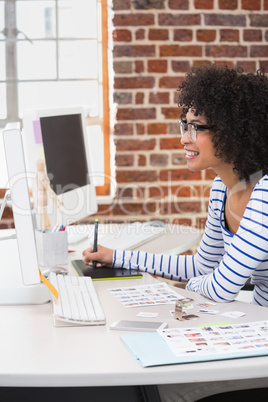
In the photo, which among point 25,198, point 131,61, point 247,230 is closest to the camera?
point 25,198

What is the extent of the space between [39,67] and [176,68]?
0.85 meters

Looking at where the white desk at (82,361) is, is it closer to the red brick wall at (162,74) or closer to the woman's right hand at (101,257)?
the woman's right hand at (101,257)

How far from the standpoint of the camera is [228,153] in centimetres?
175

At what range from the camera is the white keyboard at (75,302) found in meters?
1.34

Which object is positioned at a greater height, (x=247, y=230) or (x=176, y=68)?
(x=176, y=68)

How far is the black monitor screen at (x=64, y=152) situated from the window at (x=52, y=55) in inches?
39.6

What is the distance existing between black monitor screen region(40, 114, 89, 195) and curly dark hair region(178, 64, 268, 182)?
66cm

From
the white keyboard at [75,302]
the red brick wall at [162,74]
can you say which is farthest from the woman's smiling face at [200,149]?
the red brick wall at [162,74]

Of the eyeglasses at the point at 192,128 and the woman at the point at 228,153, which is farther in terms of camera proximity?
the eyeglasses at the point at 192,128

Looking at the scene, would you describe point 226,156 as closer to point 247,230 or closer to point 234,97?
point 234,97

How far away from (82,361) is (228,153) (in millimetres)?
894

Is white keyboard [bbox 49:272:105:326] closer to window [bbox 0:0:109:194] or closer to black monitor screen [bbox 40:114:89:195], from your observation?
black monitor screen [bbox 40:114:89:195]

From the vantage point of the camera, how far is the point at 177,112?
11.0 feet

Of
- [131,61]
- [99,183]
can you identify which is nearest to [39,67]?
[131,61]
